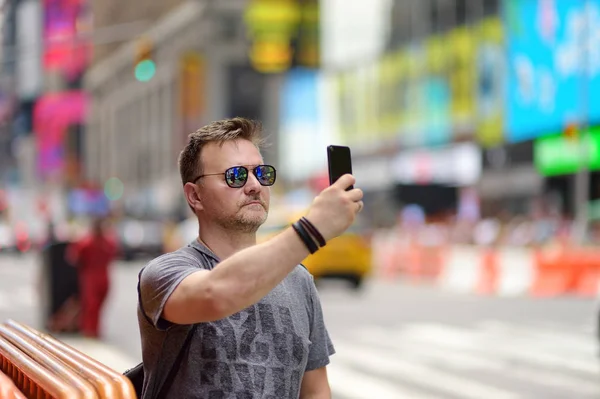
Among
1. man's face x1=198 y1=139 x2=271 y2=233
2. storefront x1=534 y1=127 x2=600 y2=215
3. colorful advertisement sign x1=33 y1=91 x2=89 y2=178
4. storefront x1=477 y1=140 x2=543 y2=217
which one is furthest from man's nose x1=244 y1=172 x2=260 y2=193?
colorful advertisement sign x1=33 y1=91 x2=89 y2=178

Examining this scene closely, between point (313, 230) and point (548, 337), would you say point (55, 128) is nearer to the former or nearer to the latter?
point (548, 337)

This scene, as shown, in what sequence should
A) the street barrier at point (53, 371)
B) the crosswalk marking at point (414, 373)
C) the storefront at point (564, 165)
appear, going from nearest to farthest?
1. the street barrier at point (53, 371)
2. the crosswalk marking at point (414, 373)
3. the storefront at point (564, 165)

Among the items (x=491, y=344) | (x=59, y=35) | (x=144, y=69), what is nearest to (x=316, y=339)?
(x=491, y=344)

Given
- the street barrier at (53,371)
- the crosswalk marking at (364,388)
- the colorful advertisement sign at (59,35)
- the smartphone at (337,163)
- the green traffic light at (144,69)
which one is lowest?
the crosswalk marking at (364,388)

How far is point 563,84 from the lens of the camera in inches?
1921

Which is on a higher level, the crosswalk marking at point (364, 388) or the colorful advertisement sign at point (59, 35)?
the colorful advertisement sign at point (59, 35)

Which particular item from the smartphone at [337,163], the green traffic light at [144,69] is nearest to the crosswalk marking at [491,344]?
the smartphone at [337,163]

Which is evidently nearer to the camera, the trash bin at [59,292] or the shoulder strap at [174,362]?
the shoulder strap at [174,362]

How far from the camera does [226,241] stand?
3732mm

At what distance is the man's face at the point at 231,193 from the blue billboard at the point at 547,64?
4364cm

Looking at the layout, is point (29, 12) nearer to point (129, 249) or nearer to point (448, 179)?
point (129, 249)

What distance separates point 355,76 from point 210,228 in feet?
269

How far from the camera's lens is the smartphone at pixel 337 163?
326cm

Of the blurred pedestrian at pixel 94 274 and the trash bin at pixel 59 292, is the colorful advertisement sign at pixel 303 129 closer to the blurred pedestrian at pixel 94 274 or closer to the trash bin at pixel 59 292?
the trash bin at pixel 59 292
